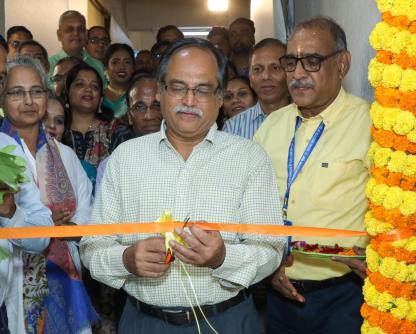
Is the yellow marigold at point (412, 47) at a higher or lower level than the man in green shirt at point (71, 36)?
lower

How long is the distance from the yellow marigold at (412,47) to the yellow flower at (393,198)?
551 mm

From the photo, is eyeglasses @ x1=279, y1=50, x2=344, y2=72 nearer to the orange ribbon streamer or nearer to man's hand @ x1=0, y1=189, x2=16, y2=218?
the orange ribbon streamer

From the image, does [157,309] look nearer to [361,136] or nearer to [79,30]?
[361,136]

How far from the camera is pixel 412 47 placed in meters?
2.72

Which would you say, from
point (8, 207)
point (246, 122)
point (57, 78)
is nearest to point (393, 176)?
point (8, 207)

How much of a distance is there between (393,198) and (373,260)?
310 millimetres

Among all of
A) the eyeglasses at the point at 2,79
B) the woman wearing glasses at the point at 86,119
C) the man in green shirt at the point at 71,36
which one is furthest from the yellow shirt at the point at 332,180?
the man in green shirt at the point at 71,36

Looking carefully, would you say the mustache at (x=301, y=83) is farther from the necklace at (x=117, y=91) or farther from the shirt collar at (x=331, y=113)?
the necklace at (x=117, y=91)

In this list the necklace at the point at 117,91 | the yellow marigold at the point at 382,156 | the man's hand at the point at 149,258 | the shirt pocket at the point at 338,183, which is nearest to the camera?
the man's hand at the point at 149,258

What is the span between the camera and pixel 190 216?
2.98 m

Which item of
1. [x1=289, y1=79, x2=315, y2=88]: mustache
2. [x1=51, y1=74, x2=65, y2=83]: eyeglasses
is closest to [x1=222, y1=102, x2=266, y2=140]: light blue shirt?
[x1=289, y1=79, x2=315, y2=88]: mustache

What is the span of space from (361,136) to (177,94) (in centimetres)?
101

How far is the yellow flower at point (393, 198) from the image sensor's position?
9.14ft

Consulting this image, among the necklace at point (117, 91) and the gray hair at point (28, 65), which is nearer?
the gray hair at point (28, 65)
